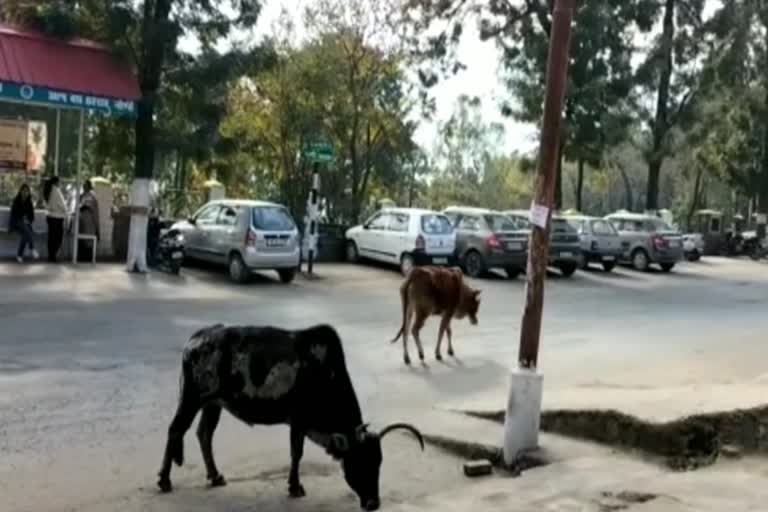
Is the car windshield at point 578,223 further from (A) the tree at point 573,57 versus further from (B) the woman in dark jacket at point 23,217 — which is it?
(B) the woman in dark jacket at point 23,217

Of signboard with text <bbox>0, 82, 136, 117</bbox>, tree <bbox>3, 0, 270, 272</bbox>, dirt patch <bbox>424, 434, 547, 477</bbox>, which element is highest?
tree <bbox>3, 0, 270, 272</bbox>

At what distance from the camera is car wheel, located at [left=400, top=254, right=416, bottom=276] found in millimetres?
26516

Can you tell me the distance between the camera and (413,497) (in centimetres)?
712

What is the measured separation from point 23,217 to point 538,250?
57.1ft

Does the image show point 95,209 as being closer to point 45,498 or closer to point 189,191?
point 189,191

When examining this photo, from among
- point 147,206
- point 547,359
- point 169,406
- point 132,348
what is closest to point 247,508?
point 169,406

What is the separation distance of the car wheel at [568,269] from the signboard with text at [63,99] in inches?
498

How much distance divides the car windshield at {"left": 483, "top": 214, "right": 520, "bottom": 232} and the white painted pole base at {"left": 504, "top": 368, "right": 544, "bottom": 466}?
1982 cm

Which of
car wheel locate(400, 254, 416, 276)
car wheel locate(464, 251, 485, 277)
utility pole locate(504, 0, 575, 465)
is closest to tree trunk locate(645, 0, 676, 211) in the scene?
car wheel locate(464, 251, 485, 277)

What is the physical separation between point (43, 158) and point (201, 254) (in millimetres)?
4607

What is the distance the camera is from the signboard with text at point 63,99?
21.4 metres

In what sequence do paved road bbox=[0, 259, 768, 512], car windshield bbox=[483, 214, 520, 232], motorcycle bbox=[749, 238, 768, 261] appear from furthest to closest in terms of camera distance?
motorcycle bbox=[749, 238, 768, 261] < car windshield bbox=[483, 214, 520, 232] < paved road bbox=[0, 259, 768, 512]

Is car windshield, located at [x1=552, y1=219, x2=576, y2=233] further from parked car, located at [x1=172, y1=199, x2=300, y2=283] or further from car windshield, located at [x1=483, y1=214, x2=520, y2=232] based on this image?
parked car, located at [x1=172, y1=199, x2=300, y2=283]

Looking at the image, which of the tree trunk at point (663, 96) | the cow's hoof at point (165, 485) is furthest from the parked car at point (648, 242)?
the cow's hoof at point (165, 485)
